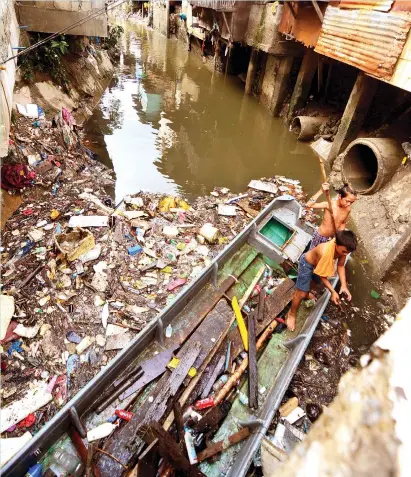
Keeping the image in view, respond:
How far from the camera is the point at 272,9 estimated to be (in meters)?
11.1

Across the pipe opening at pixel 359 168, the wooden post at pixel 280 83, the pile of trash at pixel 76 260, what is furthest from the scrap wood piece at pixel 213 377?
the wooden post at pixel 280 83

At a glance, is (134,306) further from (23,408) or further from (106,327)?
(23,408)

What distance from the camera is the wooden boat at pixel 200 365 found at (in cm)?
297

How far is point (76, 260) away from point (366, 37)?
813 centimetres

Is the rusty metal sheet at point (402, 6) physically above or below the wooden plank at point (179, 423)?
above

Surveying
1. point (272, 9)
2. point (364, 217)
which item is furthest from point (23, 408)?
point (272, 9)

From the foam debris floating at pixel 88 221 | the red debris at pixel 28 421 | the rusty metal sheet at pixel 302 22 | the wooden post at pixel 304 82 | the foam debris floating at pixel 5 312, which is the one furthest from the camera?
the wooden post at pixel 304 82

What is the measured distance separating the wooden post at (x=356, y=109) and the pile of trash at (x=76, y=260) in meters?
2.69

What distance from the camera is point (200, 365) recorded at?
3855 millimetres

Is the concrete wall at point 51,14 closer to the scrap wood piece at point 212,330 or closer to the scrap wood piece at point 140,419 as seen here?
the scrap wood piece at point 212,330

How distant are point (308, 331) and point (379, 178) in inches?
187

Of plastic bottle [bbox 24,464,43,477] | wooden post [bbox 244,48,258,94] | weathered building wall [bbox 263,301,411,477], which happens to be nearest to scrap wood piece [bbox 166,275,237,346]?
plastic bottle [bbox 24,464,43,477]

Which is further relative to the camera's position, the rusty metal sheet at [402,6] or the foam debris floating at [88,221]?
the foam debris floating at [88,221]

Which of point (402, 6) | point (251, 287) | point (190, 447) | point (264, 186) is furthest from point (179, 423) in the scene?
point (402, 6)
